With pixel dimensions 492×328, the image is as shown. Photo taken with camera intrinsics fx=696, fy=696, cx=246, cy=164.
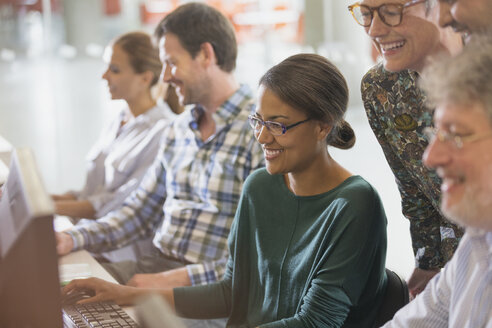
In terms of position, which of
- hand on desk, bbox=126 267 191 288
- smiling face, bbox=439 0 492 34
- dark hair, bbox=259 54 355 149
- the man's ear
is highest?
smiling face, bbox=439 0 492 34

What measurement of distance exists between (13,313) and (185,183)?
1364 mm

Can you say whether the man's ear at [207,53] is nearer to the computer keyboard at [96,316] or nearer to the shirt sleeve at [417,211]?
the shirt sleeve at [417,211]

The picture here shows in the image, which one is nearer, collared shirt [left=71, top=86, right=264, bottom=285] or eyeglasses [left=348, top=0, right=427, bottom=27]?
eyeglasses [left=348, top=0, right=427, bottom=27]

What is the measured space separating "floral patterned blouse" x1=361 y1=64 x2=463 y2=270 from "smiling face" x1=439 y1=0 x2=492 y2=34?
0.47 metres

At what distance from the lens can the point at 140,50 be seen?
127 inches

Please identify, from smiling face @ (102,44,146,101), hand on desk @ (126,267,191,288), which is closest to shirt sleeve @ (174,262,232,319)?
hand on desk @ (126,267,191,288)

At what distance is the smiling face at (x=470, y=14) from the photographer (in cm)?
131

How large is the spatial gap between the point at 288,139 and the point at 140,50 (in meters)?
1.68

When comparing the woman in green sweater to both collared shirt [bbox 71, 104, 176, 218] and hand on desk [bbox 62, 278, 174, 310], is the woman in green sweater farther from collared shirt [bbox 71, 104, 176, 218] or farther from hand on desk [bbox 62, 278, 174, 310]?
collared shirt [bbox 71, 104, 176, 218]

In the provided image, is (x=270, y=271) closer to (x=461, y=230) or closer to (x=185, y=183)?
(x=461, y=230)

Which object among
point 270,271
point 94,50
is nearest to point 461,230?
point 270,271

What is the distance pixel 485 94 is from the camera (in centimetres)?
103

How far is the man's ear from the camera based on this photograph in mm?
2551

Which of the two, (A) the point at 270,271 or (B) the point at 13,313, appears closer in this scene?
(B) the point at 13,313
